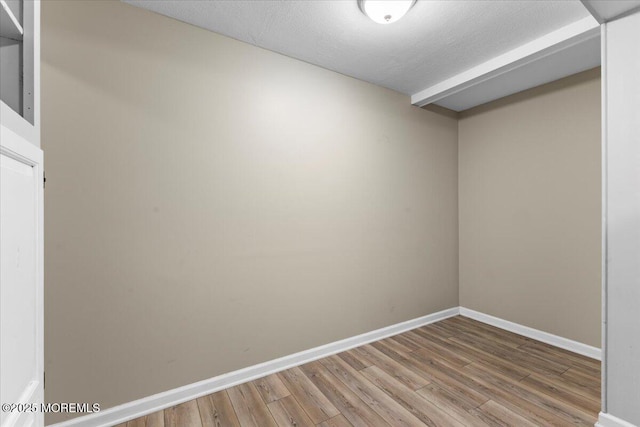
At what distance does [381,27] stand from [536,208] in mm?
2355

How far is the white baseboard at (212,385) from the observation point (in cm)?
170

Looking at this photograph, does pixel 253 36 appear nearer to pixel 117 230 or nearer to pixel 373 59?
pixel 373 59

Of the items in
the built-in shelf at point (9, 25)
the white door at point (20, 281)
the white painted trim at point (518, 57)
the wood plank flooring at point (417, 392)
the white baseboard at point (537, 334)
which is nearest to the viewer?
the white door at point (20, 281)

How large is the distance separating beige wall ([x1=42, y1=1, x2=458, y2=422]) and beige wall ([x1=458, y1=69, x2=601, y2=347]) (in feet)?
3.85

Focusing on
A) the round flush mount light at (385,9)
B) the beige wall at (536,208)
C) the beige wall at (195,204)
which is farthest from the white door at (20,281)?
the beige wall at (536,208)

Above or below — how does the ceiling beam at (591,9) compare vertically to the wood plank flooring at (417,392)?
above

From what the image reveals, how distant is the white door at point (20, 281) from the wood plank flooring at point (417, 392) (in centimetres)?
115

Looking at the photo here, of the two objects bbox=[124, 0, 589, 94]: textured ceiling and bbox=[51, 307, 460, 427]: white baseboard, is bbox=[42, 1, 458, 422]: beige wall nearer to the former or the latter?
bbox=[51, 307, 460, 427]: white baseboard

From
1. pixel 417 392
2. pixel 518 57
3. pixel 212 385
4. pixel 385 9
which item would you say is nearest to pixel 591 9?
pixel 518 57

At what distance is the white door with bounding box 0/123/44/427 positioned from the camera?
2.33ft

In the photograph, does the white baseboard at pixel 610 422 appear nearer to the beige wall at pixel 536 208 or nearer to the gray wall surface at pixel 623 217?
the gray wall surface at pixel 623 217

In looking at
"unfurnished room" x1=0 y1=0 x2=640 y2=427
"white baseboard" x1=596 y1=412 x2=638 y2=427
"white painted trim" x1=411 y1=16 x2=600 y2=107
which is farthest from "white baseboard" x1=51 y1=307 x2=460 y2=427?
"white painted trim" x1=411 y1=16 x2=600 y2=107

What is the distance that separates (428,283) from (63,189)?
335 cm

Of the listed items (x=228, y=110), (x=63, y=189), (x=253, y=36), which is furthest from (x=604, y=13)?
(x=63, y=189)
